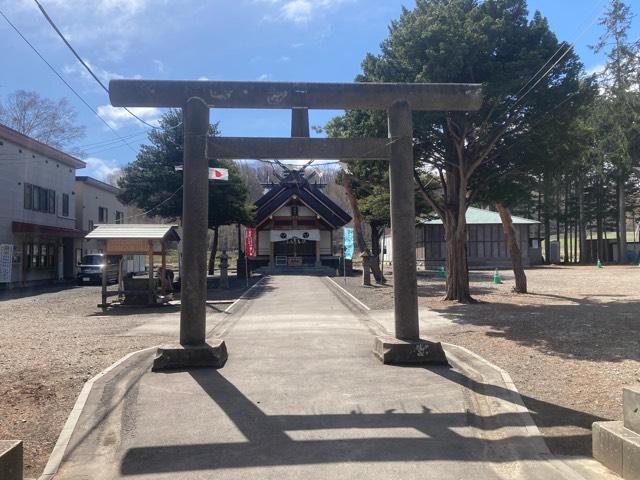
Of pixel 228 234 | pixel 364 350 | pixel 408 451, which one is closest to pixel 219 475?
pixel 408 451

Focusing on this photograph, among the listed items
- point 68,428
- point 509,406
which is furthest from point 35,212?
point 509,406

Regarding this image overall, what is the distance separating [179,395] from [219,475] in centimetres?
221

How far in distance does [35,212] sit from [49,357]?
2407 cm

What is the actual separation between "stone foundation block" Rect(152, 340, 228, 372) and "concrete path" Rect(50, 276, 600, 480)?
18 centimetres

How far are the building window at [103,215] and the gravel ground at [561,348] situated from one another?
2833cm

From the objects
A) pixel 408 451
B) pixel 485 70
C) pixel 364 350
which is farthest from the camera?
pixel 485 70

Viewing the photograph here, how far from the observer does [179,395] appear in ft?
20.6

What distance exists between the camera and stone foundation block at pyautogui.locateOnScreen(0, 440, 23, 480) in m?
3.70

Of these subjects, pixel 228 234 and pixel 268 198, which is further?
pixel 228 234

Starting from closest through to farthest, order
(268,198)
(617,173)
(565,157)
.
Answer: (565,157) < (268,198) < (617,173)

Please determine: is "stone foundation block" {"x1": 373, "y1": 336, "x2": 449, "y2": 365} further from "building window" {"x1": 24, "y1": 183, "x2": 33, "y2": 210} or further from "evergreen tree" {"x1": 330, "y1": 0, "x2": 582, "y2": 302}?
"building window" {"x1": 24, "y1": 183, "x2": 33, "y2": 210}

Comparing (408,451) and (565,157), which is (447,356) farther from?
(565,157)

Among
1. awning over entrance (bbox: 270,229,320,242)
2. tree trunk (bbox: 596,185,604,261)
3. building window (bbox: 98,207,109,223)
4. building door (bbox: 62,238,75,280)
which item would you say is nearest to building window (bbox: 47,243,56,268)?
building door (bbox: 62,238,75,280)

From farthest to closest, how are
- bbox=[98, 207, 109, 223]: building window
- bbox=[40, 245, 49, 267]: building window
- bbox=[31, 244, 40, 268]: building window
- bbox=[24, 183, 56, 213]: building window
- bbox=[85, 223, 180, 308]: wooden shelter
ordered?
bbox=[98, 207, 109, 223]: building window < bbox=[40, 245, 49, 267]: building window < bbox=[31, 244, 40, 268]: building window < bbox=[24, 183, 56, 213]: building window < bbox=[85, 223, 180, 308]: wooden shelter
